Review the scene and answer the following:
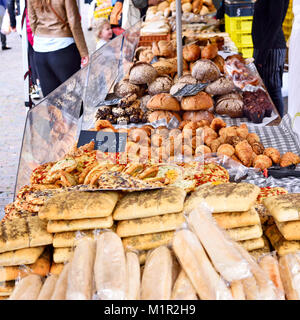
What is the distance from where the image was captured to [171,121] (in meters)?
3.16

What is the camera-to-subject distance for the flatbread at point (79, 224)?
4.71 ft

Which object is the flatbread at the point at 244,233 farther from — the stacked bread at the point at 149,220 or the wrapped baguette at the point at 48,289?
the wrapped baguette at the point at 48,289

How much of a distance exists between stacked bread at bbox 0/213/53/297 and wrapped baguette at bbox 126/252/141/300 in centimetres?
38

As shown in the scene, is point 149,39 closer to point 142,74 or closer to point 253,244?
point 142,74

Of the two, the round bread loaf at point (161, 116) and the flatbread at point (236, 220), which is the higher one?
the flatbread at point (236, 220)

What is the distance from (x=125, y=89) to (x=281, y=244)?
238cm

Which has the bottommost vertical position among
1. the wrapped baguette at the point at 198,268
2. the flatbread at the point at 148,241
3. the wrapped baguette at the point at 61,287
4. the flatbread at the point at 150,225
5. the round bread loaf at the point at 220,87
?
the round bread loaf at the point at 220,87

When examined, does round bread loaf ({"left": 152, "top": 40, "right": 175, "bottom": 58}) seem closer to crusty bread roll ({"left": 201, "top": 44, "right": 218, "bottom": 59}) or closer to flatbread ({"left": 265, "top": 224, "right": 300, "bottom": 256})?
crusty bread roll ({"left": 201, "top": 44, "right": 218, "bottom": 59})

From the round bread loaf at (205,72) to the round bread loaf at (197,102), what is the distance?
38 cm

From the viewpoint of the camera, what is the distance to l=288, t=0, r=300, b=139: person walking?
10.5ft

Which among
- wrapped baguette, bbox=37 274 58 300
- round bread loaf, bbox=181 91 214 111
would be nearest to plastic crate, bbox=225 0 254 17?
round bread loaf, bbox=181 91 214 111

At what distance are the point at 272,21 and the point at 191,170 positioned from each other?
133 inches

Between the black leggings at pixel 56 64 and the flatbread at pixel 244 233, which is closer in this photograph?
the flatbread at pixel 244 233

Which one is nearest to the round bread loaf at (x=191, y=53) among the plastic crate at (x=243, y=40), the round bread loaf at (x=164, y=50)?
the round bread loaf at (x=164, y=50)
